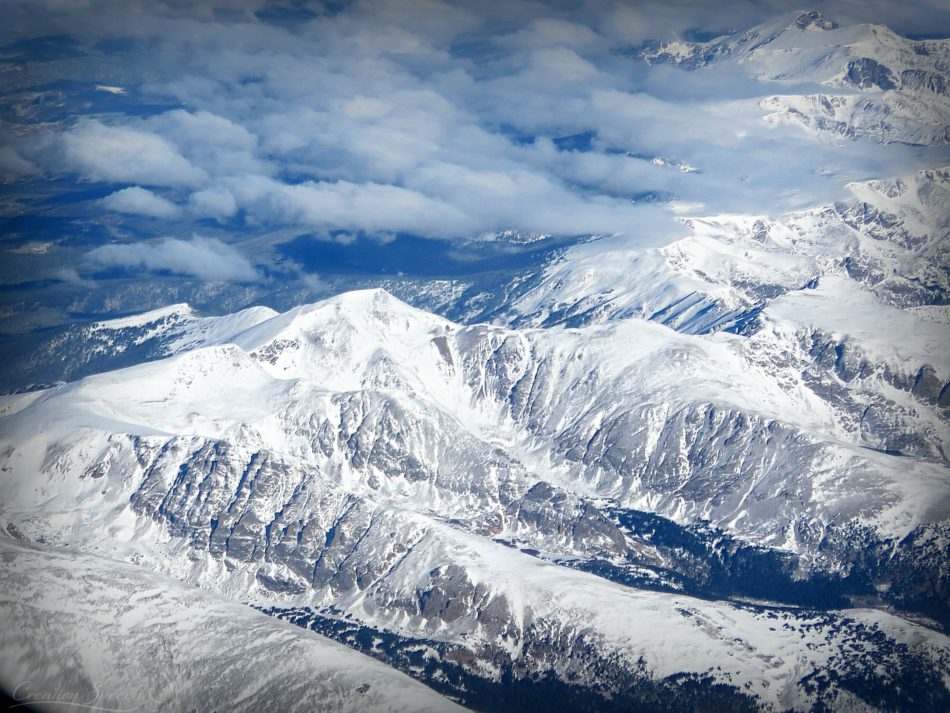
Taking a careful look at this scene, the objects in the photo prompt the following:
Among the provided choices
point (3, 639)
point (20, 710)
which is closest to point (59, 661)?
point (3, 639)

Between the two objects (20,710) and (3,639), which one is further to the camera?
(3,639)

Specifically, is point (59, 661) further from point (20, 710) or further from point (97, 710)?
point (20, 710)

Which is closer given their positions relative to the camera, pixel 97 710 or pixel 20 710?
pixel 20 710

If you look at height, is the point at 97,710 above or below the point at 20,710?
below

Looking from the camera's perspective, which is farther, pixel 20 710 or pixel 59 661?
pixel 59 661

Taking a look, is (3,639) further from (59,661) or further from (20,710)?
(20,710)
